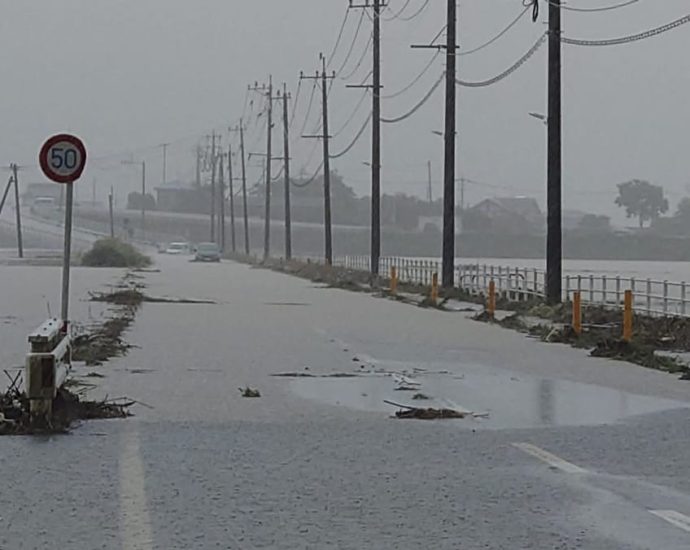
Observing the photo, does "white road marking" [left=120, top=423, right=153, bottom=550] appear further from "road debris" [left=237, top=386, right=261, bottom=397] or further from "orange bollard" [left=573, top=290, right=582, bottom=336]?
"orange bollard" [left=573, top=290, right=582, bottom=336]

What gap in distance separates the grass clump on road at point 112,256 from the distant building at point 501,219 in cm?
3821

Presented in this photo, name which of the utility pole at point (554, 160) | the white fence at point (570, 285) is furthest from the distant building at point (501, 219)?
the utility pole at point (554, 160)

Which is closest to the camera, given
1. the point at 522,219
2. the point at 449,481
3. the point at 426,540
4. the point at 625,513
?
the point at 426,540

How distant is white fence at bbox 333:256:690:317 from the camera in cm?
3247

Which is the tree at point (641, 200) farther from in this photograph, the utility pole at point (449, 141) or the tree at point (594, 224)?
the utility pole at point (449, 141)

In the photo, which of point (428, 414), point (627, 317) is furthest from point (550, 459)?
point (627, 317)

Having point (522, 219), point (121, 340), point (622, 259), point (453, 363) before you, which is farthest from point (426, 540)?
point (522, 219)

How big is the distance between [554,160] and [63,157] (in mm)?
20708

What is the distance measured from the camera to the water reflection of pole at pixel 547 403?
616 inches

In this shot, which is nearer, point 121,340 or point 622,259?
A: point 121,340

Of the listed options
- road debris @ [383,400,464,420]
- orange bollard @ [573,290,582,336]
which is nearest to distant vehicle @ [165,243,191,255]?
orange bollard @ [573,290,582,336]

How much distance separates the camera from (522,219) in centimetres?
14100

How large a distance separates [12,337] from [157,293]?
2380 cm

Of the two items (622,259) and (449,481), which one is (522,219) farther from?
(449,481)
